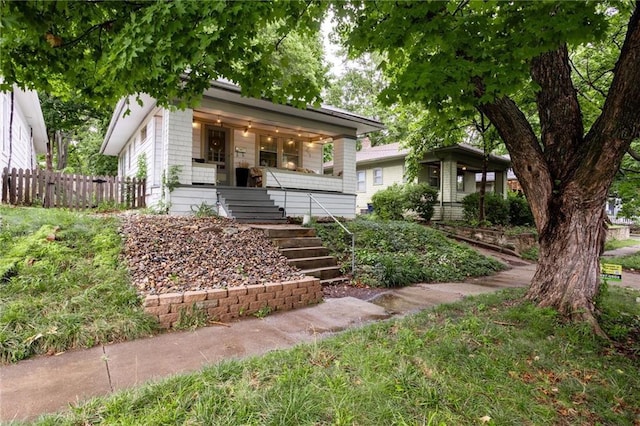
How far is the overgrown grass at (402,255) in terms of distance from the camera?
6954mm

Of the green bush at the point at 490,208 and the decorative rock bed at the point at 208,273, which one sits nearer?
the decorative rock bed at the point at 208,273

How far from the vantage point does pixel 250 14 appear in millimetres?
2721

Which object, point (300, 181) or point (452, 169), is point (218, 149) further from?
point (452, 169)

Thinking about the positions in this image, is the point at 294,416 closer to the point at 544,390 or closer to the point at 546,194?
the point at 544,390

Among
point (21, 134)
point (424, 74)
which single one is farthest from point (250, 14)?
point (21, 134)

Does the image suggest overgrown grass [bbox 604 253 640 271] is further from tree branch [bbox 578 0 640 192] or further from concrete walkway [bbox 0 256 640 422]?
concrete walkway [bbox 0 256 640 422]

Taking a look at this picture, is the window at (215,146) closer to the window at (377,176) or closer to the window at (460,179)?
the window at (377,176)

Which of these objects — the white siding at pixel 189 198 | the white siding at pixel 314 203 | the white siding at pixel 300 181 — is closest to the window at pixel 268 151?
the white siding at pixel 300 181

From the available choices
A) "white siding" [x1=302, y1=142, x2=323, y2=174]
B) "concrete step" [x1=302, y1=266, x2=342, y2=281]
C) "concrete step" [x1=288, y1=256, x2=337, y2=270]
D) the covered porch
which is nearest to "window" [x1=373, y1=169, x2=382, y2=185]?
the covered porch

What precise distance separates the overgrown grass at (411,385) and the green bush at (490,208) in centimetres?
1255

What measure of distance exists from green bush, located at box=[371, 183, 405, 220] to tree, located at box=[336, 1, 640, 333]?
34.1 feet

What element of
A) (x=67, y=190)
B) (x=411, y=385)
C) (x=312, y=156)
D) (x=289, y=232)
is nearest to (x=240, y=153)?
(x=312, y=156)

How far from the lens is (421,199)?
14945 millimetres

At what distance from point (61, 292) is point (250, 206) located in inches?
215
